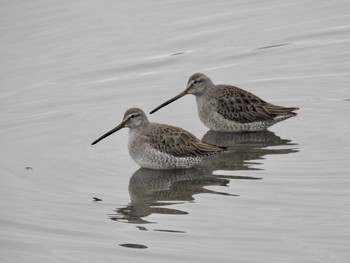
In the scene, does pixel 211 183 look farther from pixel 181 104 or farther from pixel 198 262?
pixel 181 104

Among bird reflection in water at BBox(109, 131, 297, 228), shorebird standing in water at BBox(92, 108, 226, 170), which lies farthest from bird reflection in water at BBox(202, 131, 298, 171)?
shorebird standing in water at BBox(92, 108, 226, 170)

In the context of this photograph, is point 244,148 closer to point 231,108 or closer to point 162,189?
point 231,108

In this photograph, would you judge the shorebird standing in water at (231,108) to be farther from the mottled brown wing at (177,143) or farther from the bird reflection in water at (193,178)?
the mottled brown wing at (177,143)

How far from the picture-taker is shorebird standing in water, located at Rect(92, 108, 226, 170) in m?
11.9

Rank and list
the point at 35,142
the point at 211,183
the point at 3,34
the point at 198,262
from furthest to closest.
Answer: the point at 3,34
the point at 35,142
the point at 211,183
the point at 198,262

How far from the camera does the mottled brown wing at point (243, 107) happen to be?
13320 millimetres

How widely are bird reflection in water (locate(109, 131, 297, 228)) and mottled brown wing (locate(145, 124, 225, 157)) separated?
223 millimetres

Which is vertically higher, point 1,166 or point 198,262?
point 1,166

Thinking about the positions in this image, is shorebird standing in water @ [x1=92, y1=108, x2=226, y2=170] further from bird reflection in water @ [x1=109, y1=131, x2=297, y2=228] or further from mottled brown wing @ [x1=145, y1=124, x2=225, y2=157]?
bird reflection in water @ [x1=109, y1=131, x2=297, y2=228]

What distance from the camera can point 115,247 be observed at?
30.4 ft

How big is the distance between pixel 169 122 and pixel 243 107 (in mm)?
1070

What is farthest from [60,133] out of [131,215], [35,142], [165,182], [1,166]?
[131,215]

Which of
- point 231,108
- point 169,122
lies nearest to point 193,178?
point 169,122

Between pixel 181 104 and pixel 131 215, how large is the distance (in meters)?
4.76
